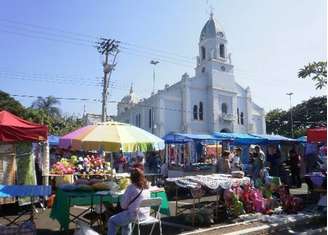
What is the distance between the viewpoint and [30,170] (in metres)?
10.2

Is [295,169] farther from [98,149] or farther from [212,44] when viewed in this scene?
[212,44]

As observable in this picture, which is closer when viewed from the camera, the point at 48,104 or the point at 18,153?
the point at 18,153

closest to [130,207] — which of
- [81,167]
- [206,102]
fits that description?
[81,167]

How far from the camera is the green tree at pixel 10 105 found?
129ft

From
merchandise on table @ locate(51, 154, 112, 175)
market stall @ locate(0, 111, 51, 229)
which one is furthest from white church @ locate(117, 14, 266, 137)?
market stall @ locate(0, 111, 51, 229)

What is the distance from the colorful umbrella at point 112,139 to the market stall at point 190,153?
11.8 meters

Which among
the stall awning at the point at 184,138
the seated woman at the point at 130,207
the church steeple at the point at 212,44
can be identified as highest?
the church steeple at the point at 212,44

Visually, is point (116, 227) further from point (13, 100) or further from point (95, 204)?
point (13, 100)

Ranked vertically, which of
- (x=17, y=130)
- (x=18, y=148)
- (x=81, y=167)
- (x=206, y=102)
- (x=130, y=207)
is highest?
(x=206, y=102)

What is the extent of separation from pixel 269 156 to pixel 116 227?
462 inches

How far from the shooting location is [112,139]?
7.81m

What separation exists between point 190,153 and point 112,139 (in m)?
19.2

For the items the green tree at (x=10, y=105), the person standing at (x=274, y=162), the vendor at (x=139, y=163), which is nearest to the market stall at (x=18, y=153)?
the vendor at (x=139, y=163)

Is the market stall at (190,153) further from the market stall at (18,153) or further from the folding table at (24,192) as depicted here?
the folding table at (24,192)
